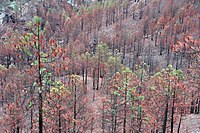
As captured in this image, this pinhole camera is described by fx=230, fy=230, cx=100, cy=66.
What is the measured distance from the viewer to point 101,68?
203ft

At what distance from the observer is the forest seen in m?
11.6

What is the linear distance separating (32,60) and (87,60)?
4774cm

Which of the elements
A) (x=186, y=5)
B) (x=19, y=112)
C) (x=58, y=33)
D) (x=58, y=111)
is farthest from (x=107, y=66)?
(x=186, y=5)

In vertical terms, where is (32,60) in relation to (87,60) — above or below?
above

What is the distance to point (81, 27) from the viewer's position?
11256 cm

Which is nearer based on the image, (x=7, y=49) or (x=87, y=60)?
(x=87, y=60)

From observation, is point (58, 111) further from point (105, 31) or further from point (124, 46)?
point (105, 31)

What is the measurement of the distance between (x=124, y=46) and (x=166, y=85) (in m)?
66.2

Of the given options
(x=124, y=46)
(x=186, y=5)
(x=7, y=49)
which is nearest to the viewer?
(x=7, y=49)

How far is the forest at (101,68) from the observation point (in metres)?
11.6

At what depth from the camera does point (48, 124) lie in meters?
26.9

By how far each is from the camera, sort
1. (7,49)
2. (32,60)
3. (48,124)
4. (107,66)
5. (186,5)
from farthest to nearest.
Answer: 1. (186,5)
2. (7,49)
3. (107,66)
4. (48,124)
5. (32,60)

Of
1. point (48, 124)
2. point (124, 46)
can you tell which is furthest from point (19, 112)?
point (124, 46)

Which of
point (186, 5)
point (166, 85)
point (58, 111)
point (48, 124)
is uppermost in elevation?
point (186, 5)
